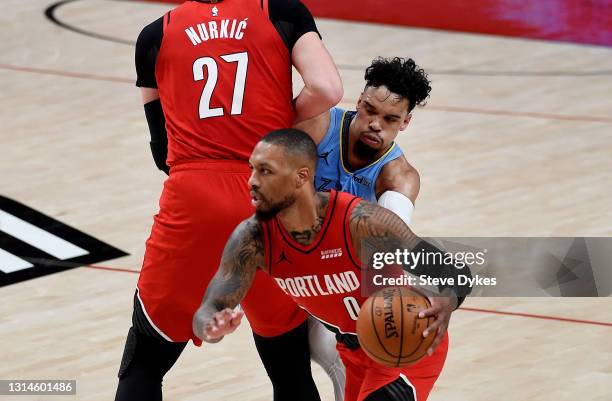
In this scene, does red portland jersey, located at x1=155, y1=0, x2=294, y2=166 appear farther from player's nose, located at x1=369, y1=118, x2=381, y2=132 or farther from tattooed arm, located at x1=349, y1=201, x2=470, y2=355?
tattooed arm, located at x1=349, y1=201, x2=470, y2=355

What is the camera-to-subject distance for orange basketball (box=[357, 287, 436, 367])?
4.50 m

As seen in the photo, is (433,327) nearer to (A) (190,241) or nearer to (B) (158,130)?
(A) (190,241)

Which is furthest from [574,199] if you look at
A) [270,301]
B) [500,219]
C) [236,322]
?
[236,322]

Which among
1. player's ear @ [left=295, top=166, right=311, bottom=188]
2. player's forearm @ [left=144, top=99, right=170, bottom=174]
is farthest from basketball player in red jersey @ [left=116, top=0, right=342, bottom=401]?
player's ear @ [left=295, top=166, right=311, bottom=188]

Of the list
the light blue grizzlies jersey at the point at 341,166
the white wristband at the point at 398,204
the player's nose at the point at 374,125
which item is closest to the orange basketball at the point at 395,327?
the white wristband at the point at 398,204

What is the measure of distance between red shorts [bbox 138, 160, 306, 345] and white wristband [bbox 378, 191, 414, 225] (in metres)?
0.53

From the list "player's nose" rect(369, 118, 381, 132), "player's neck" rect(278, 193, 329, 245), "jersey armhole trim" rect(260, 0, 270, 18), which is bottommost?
"player's nose" rect(369, 118, 381, 132)

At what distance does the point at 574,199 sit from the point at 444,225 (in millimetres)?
1204

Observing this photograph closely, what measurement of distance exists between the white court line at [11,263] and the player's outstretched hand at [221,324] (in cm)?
398

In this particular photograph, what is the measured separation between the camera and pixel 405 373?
16.0ft

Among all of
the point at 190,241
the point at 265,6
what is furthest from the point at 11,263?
the point at 265,6

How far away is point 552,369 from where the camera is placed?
266 inches
